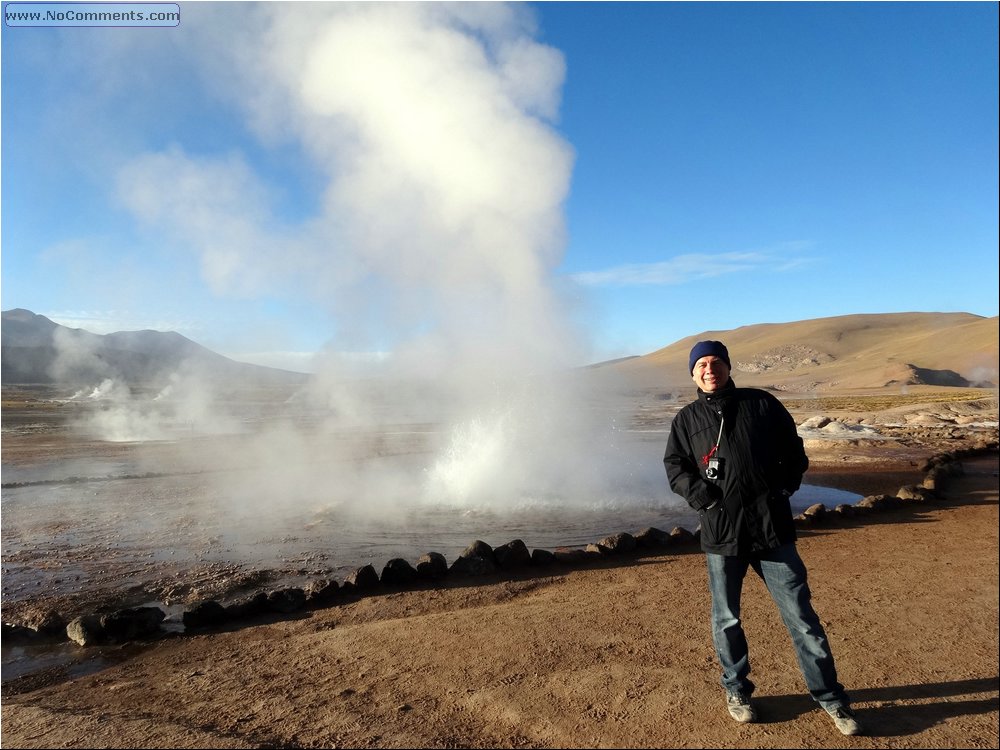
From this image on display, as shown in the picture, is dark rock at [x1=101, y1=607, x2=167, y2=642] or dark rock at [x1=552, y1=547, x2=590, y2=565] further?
dark rock at [x1=552, y1=547, x2=590, y2=565]

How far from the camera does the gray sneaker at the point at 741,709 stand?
2893 mm

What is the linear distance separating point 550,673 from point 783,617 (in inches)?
61.2

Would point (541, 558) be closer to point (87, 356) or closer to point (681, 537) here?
point (681, 537)

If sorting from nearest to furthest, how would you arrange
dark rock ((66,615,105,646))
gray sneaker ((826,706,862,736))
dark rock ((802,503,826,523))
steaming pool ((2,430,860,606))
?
1. gray sneaker ((826,706,862,736))
2. dark rock ((66,615,105,646))
3. steaming pool ((2,430,860,606))
4. dark rock ((802,503,826,523))

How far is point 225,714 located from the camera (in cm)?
323

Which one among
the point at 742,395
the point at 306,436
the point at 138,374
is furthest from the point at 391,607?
the point at 138,374

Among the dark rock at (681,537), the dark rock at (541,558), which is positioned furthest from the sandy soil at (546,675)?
the dark rock at (681,537)

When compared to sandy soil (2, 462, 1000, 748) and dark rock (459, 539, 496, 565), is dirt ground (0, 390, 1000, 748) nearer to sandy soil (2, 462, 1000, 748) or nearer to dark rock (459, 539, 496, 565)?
sandy soil (2, 462, 1000, 748)

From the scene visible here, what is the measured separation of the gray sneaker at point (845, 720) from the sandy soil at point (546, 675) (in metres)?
0.06

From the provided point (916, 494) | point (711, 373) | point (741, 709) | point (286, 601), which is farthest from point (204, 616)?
point (916, 494)

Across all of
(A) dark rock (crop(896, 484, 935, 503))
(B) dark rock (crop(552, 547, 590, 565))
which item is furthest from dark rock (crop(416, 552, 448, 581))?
(A) dark rock (crop(896, 484, 935, 503))

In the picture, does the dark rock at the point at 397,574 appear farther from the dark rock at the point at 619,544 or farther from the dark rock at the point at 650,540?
the dark rock at the point at 650,540

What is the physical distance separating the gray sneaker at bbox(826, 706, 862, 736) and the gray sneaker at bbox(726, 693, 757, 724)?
1.27 feet

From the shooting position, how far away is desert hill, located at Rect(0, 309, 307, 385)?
69.2 meters
